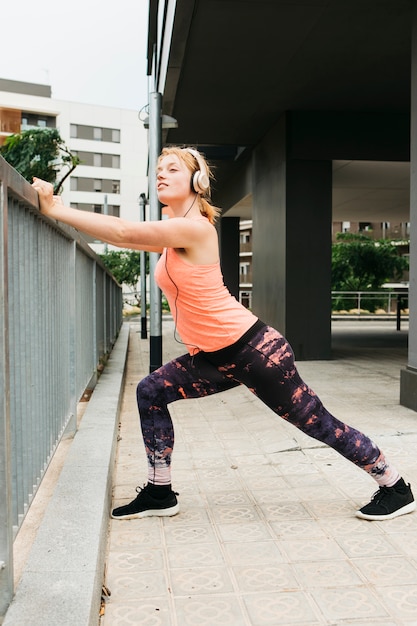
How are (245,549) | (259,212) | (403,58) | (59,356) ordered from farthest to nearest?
(259,212) < (403,58) < (59,356) < (245,549)

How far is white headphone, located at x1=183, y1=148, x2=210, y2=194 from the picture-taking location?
3.23 m

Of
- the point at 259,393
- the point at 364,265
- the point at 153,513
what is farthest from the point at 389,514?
the point at 364,265

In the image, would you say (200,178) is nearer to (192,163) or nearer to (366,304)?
(192,163)

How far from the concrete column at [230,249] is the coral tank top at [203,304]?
18183 mm

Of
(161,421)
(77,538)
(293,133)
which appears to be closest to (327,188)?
(293,133)

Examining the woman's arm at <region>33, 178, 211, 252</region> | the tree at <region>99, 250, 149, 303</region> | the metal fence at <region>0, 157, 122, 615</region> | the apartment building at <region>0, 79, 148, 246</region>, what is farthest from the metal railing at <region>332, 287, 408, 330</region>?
the apartment building at <region>0, 79, 148, 246</region>

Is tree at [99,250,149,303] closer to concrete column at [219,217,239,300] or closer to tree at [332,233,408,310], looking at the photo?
tree at [332,233,408,310]

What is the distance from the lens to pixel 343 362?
11.2 metres

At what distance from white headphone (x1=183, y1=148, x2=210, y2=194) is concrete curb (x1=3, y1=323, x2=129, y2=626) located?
1589mm

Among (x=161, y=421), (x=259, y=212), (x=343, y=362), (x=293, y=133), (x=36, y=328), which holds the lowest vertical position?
(x=343, y=362)

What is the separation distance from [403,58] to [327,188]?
290 centimetres

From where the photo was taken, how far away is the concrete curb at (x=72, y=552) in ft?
7.09

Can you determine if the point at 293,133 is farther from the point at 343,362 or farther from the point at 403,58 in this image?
the point at 343,362

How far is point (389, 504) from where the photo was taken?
11.3 ft
